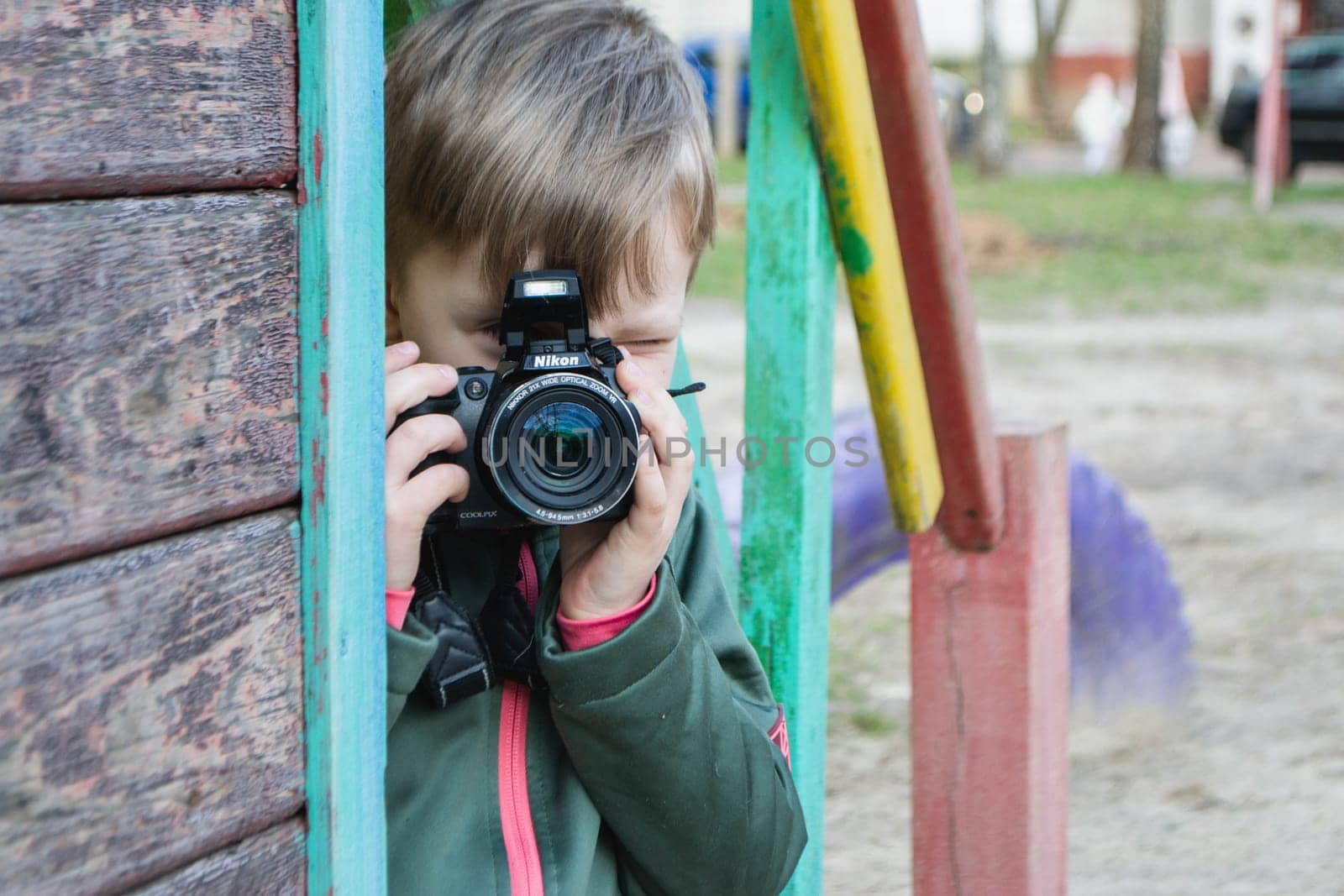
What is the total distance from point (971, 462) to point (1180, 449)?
4.60 m

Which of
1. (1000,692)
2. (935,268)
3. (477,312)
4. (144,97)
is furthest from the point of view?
(1000,692)

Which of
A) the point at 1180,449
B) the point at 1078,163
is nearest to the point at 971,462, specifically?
the point at 1180,449

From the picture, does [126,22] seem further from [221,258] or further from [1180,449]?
[1180,449]

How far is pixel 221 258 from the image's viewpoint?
0.87 meters

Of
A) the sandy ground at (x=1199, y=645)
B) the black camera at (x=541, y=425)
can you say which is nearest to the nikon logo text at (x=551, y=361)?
the black camera at (x=541, y=425)

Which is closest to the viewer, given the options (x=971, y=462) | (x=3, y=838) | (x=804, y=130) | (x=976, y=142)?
(x=3, y=838)

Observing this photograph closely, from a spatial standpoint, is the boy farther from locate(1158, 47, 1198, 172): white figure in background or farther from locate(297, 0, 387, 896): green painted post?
locate(1158, 47, 1198, 172): white figure in background

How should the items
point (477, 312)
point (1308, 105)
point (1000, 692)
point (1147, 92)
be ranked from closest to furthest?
point (477, 312) < point (1000, 692) < point (1308, 105) < point (1147, 92)

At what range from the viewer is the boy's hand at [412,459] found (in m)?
1.15

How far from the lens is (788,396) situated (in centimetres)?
161

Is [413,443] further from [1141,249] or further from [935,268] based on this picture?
[1141,249]

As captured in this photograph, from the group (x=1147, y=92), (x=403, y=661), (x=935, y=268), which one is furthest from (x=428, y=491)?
(x=1147, y=92)

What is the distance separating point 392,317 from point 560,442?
0.31 m

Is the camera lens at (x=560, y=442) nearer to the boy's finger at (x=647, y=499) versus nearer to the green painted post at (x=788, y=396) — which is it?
the boy's finger at (x=647, y=499)
